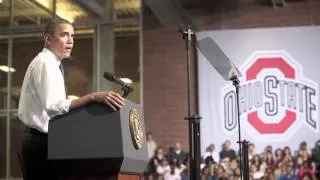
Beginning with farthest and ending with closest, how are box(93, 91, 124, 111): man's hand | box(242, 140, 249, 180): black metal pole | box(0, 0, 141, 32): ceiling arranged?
1. box(0, 0, 141, 32): ceiling
2. box(242, 140, 249, 180): black metal pole
3. box(93, 91, 124, 111): man's hand

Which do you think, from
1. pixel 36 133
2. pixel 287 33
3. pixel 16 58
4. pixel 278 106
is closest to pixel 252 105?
pixel 278 106

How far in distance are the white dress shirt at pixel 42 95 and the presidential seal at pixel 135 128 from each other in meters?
0.24

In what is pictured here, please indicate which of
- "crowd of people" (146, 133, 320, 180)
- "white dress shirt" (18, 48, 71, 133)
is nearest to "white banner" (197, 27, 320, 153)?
"crowd of people" (146, 133, 320, 180)

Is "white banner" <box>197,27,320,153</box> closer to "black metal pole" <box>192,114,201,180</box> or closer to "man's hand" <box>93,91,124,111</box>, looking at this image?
"black metal pole" <box>192,114,201,180</box>

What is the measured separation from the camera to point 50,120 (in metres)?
1.88

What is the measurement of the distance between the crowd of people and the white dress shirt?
254 inches

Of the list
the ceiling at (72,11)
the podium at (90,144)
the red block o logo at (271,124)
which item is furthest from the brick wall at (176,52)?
the podium at (90,144)

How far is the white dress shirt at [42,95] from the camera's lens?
194 cm

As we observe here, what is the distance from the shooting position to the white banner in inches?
331

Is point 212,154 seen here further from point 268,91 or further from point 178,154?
point 268,91

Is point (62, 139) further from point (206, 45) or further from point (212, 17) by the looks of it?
point (212, 17)

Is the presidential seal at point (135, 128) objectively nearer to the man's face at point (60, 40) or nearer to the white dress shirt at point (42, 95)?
the white dress shirt at point (42, 95)

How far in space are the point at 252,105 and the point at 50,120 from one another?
6.89m

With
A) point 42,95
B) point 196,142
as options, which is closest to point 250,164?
point 196,142
